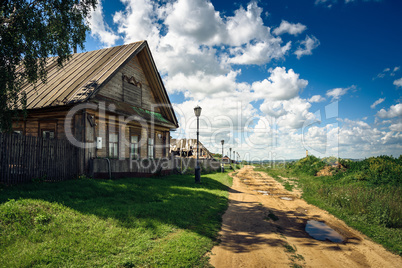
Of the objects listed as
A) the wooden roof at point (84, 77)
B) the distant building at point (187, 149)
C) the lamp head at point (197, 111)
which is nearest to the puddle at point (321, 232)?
the lamp head at point (197, 111)

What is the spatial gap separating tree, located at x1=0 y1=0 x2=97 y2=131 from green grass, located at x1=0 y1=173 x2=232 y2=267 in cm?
394

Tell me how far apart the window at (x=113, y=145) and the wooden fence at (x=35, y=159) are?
279 cm

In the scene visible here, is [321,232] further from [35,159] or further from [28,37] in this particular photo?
[28,37]

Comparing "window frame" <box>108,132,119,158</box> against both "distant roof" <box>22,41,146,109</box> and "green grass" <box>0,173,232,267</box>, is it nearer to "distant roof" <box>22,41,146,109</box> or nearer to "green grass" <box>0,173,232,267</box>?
"distant roof" <box>22,41,146,109</box>

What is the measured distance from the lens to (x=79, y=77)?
1284 cm

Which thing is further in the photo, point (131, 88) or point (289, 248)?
point (131, 88)

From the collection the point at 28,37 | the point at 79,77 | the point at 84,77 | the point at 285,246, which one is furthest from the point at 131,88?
the point at 285,246

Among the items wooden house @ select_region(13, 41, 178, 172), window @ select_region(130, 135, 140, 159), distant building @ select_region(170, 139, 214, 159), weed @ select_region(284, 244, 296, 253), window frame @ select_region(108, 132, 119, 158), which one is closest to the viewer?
weed @ select_region(284, 244, 296, 253)

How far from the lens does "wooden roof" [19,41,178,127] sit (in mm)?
11062

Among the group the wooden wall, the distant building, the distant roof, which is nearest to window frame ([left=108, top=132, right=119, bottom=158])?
the wooden wall

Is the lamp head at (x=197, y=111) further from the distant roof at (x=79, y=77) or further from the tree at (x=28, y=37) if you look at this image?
the tree at (x=28, y=37)

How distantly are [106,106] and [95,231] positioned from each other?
8.58 metres

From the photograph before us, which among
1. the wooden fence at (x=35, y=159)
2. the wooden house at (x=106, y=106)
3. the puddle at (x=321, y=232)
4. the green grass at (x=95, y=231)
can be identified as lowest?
the puddle at (x=321, y=232)

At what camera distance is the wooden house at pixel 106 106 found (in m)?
11.0
